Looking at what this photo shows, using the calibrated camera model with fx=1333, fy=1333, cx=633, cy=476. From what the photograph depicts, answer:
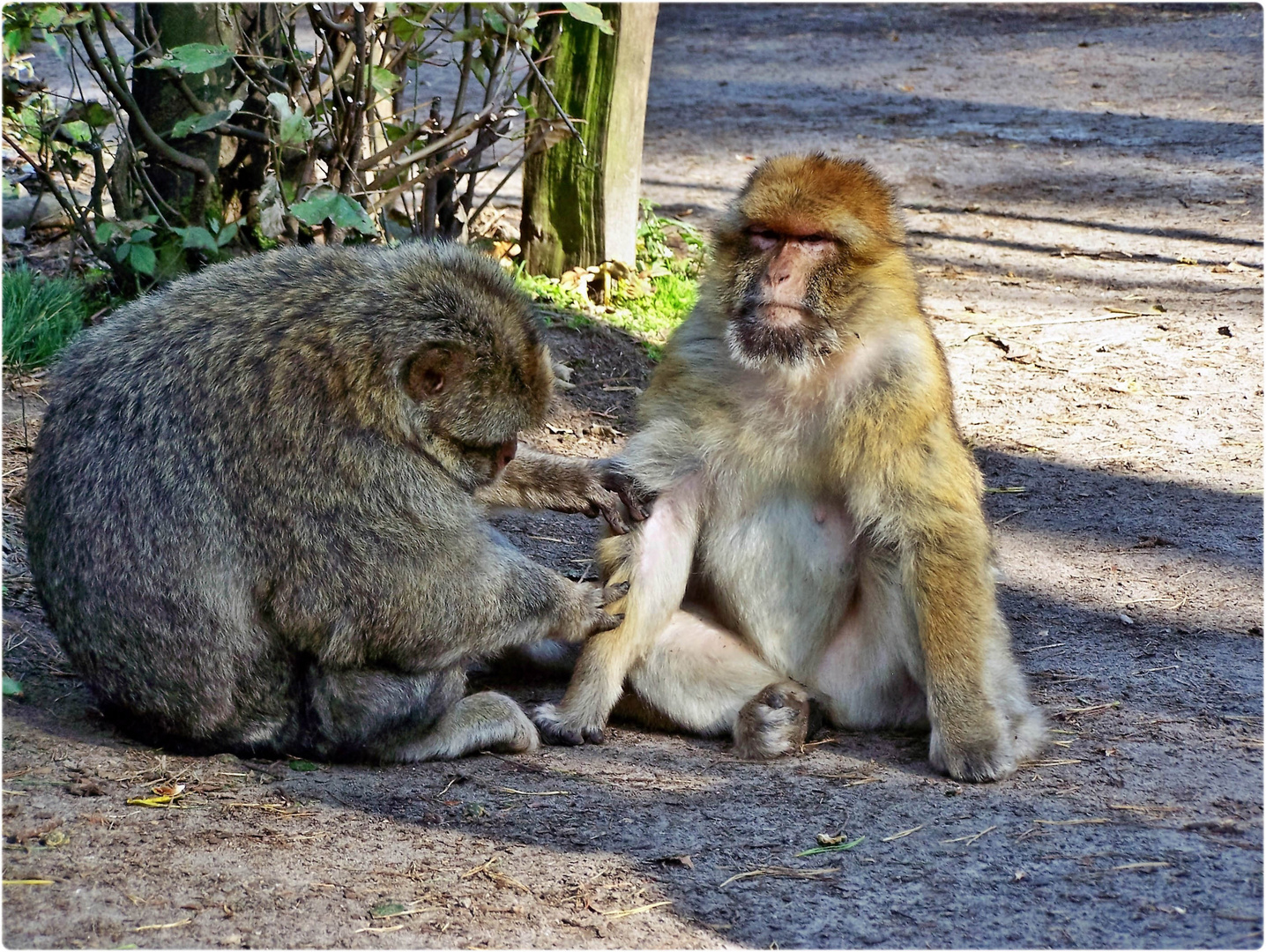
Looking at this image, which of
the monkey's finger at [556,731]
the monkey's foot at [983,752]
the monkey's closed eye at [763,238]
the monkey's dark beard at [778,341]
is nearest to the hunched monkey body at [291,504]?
the monkey's finger at [556,731]

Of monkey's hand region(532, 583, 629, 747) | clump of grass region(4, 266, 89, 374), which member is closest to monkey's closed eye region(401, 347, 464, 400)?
monkey's hand region(532, 583, 629, 747)

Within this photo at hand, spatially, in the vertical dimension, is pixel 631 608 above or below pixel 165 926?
above

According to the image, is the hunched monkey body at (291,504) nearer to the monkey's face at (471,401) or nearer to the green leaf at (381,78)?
the monkey's face at (471,401)

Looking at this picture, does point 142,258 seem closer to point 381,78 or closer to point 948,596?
point 381,78

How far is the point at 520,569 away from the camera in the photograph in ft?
13.2

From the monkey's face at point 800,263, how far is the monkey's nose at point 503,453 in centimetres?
73

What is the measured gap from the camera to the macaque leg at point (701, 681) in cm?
425

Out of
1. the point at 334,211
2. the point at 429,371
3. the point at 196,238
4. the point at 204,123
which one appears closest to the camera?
the point at 429,371

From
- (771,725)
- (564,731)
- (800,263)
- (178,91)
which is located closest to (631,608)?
(564,731)

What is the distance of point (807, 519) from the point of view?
4.26 meters

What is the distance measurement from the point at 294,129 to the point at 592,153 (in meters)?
2.40

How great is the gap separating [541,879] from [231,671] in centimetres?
111

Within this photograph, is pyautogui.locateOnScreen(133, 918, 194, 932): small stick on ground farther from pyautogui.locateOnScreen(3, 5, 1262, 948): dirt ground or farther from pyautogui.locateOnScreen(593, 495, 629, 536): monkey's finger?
pyautogui.locateOnScreen(593, 495, 629, 536): monkey's finger

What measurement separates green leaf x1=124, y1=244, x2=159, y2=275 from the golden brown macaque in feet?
9.36
